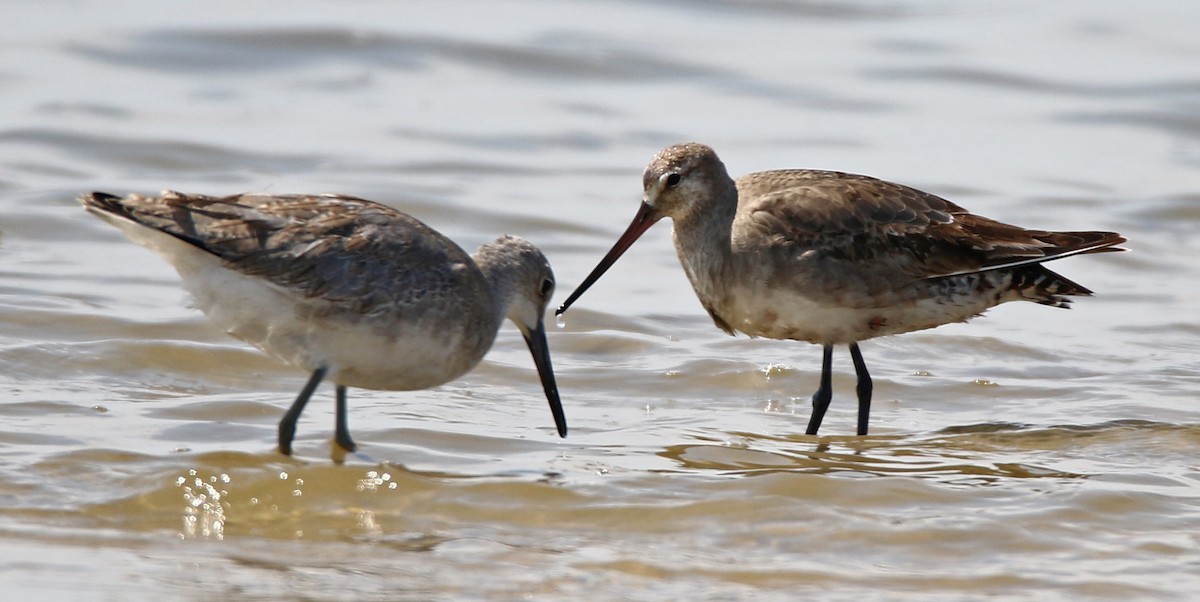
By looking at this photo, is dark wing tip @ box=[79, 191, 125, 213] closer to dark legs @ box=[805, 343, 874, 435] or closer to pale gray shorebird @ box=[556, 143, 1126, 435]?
pale gray shorebird @ box=[556, 143, 1126, 435]

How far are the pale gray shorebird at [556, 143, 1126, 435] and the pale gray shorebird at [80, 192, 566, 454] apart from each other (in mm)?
1614

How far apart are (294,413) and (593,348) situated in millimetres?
3024

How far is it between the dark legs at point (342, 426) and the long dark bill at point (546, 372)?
0.95 meters

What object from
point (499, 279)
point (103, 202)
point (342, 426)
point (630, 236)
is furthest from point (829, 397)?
point (103, 202)

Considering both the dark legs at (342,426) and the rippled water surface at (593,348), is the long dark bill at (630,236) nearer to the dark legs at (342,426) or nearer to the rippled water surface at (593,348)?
the rippled water surface at (593,348)

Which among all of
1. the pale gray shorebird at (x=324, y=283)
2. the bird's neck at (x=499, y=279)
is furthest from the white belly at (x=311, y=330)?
the bird's neck at (x=499, y=279)

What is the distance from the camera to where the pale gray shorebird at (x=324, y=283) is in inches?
273

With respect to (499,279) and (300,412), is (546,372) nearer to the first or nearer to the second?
(499,279)

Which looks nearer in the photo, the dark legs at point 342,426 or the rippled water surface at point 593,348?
the rippled water surface at point 593,348

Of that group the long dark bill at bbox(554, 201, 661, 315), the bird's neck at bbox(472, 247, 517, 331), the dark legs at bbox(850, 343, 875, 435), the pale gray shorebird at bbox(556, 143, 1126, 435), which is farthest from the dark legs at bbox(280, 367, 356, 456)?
the dark legs at bbox(850, 343, 875, 435)

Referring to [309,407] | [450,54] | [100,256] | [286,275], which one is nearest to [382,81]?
Answer: [450,54]

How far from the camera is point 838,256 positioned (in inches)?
332

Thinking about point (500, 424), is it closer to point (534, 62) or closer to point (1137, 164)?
point (1137, 164)

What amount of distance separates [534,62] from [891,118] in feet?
12.5
